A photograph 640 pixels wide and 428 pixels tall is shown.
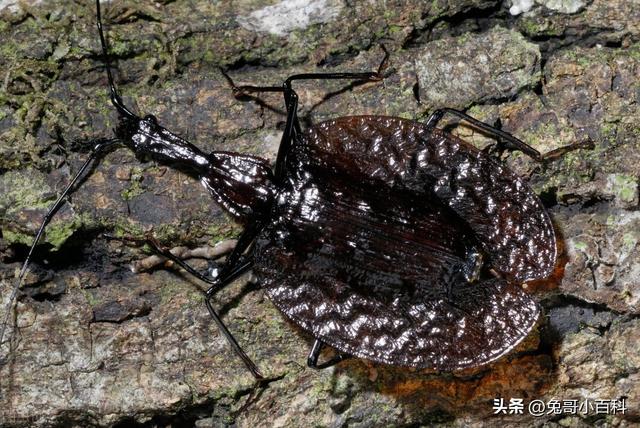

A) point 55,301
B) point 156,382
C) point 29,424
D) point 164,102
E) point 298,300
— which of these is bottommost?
point 29,424

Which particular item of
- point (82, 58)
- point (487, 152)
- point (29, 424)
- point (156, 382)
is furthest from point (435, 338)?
point (82, 58)

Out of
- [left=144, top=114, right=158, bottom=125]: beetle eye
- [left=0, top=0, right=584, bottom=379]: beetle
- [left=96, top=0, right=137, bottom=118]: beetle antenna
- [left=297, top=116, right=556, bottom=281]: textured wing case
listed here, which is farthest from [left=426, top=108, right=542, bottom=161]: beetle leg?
[left=96, top=0, right=137, bottom=118]: beetle antenna

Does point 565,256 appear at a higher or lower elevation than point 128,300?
higher

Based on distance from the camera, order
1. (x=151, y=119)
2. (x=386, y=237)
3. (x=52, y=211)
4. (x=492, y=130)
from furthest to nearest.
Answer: (x=386, y=237), (x=151, y=119), (x=492, y=130), (x=52, y=211)

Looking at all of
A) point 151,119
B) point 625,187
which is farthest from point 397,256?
point 151,119

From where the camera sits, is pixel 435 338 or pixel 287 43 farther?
pixel 287 43

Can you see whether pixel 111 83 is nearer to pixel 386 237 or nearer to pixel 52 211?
pixel 52 211

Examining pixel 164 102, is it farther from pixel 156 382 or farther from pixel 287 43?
pixel 156 382
